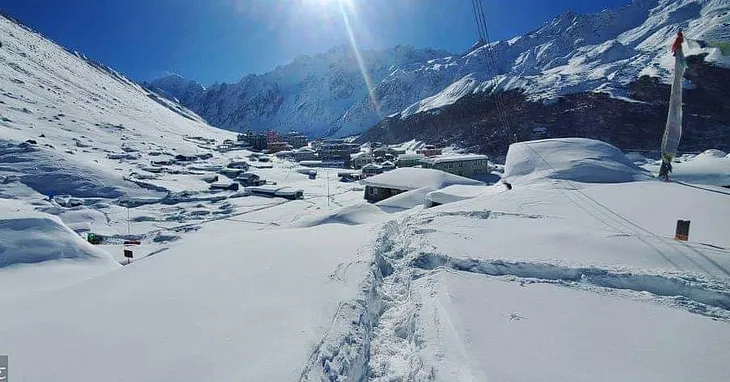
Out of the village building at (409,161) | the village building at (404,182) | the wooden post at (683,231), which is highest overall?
the village building at (409,161)

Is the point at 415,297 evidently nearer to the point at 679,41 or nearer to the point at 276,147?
the point at 679,41

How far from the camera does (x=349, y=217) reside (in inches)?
766

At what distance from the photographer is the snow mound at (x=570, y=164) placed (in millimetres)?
14698

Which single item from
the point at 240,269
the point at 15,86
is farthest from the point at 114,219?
the point at 15,86

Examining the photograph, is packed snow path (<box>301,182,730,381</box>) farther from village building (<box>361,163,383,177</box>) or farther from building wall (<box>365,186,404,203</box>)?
village building (<box>361,163,383,177</box>)

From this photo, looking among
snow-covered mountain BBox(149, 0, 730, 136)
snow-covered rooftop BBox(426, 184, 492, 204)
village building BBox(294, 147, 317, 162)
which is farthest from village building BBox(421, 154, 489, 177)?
village building BBox(294, 147, 317, 162)

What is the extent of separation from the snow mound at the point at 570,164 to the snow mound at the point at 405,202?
6.89 m

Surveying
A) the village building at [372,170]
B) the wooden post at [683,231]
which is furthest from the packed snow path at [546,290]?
→ the village building at [372,170]

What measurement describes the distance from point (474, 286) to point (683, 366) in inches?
118

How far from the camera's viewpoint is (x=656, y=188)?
12477mm

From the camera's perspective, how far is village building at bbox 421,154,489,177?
1661 inches

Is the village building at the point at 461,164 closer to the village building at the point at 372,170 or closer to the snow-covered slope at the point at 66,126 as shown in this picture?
the village building at the point at 372,170

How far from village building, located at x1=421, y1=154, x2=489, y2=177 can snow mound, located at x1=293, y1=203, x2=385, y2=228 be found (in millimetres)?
22569

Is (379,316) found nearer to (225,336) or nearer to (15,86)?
(225,336)
